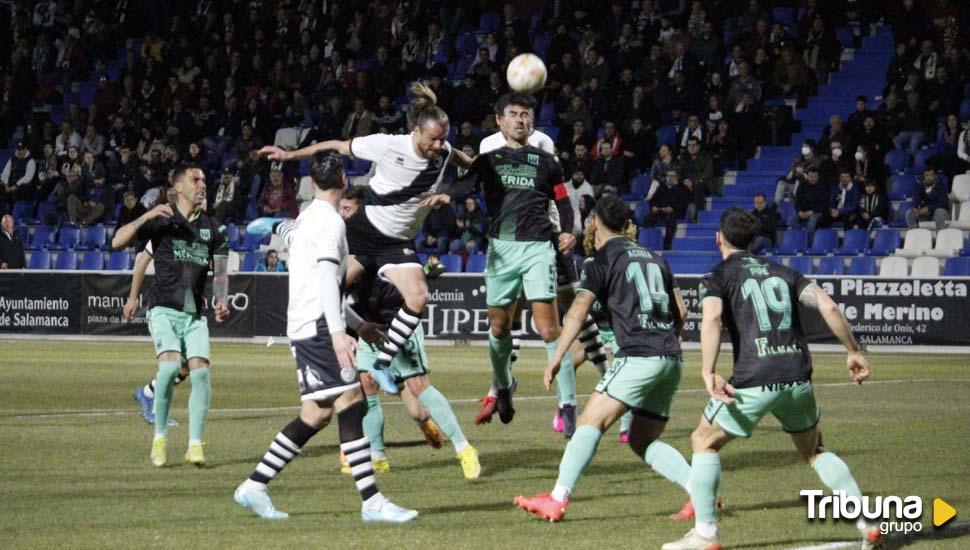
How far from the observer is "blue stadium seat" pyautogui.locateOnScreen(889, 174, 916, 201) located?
97.0 feet

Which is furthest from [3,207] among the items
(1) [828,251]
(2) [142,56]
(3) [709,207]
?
(1) [828,251]

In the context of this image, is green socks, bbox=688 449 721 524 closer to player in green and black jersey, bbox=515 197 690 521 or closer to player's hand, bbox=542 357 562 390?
player in green and black jersey, bbox=515 197 690 521

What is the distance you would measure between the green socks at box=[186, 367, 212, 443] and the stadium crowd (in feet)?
57.8

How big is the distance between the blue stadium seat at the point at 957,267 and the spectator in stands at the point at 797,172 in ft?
10.7

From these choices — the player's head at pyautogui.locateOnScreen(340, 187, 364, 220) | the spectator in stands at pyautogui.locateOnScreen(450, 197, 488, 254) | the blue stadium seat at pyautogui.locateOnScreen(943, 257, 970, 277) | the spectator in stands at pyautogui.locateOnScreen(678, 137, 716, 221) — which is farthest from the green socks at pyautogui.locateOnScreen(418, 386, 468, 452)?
the spectator in stands at pyautogui.locateOnScreen(678, 137, 716, 221)

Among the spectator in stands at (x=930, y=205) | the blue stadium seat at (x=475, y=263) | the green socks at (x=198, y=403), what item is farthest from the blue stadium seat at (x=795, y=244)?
the green socks at (x=198, y=403)

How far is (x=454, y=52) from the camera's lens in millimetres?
37031

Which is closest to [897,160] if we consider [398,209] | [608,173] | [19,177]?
[608,173]

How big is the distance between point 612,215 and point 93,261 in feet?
93.0

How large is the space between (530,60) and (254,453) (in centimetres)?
427

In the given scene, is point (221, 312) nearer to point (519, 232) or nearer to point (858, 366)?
point (519, 232)

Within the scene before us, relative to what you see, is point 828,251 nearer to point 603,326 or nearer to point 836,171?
point 836,171

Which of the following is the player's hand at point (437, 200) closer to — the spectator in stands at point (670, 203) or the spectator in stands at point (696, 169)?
the spectator in stands at point (670, 203)

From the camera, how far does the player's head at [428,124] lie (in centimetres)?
1095
